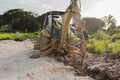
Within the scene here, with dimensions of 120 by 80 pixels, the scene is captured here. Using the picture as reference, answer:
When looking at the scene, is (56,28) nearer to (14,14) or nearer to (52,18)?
(52,18)

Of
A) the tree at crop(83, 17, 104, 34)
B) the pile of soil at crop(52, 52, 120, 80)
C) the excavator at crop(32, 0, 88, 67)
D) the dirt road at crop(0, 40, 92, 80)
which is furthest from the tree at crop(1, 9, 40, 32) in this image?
the dirt road at crop(0, 40, 92, 80)

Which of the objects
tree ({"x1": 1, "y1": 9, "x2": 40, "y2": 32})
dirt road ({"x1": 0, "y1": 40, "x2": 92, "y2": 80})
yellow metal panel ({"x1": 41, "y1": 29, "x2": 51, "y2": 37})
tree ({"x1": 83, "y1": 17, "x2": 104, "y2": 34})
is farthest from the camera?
tree ({"x1": 83, "y1": 17, "x2": 104, "y2": 34})

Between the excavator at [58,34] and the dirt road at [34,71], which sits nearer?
the dirt road at [34,71]

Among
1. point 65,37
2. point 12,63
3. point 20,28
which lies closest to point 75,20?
point 65,37

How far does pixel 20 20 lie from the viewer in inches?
1606

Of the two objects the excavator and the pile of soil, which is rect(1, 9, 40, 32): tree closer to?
the excavator

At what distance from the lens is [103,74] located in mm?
8664

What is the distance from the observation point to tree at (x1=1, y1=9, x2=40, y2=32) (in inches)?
1551

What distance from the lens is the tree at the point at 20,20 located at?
39.4 metres

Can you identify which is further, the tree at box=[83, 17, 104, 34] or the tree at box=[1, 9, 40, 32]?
the tree at box=[83, 17, 104, 34]

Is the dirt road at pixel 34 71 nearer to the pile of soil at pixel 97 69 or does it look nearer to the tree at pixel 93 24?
the pile of soil at pixel 97 69

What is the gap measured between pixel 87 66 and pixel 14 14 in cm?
3306

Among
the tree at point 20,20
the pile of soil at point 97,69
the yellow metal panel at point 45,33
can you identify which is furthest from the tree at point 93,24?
the pile of soil at point 97,69

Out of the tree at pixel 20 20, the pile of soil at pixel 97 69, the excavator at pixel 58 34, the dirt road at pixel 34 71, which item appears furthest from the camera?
the tree at pixel 20 20
